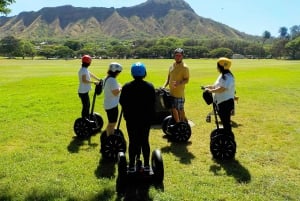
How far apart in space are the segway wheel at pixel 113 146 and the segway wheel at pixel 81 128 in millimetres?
2650

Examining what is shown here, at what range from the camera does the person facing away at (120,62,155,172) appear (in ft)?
23.4

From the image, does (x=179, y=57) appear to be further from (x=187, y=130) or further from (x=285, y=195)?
(x=285, y=195)

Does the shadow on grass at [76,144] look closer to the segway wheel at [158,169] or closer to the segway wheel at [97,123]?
the segway wheel at [97,123]

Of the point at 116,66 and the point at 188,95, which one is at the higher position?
the point at 116,66

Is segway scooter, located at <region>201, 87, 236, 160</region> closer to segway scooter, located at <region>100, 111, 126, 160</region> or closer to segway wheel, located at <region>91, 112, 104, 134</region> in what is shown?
segway scooter, located at <region>100, 111, 126, 160</region>

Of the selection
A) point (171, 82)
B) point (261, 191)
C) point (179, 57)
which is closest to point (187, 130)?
point (171, 82)

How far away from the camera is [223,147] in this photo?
30.1ft

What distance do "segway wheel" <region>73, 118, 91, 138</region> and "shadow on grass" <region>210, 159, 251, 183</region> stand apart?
14.1 feet

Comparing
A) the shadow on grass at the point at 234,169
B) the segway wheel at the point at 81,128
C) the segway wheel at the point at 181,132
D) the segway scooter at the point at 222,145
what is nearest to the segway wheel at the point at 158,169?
the shadow on grass at the point at 234,169

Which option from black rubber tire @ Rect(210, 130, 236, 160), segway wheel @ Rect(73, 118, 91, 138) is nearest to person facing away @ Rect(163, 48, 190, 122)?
black rubber tire @ Rect(210, 130, 236, 160)

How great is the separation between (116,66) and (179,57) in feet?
7.90

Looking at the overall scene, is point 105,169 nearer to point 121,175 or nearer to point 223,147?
point 121,175

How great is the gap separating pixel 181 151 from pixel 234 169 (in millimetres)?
1879

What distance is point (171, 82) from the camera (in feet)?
35.7
